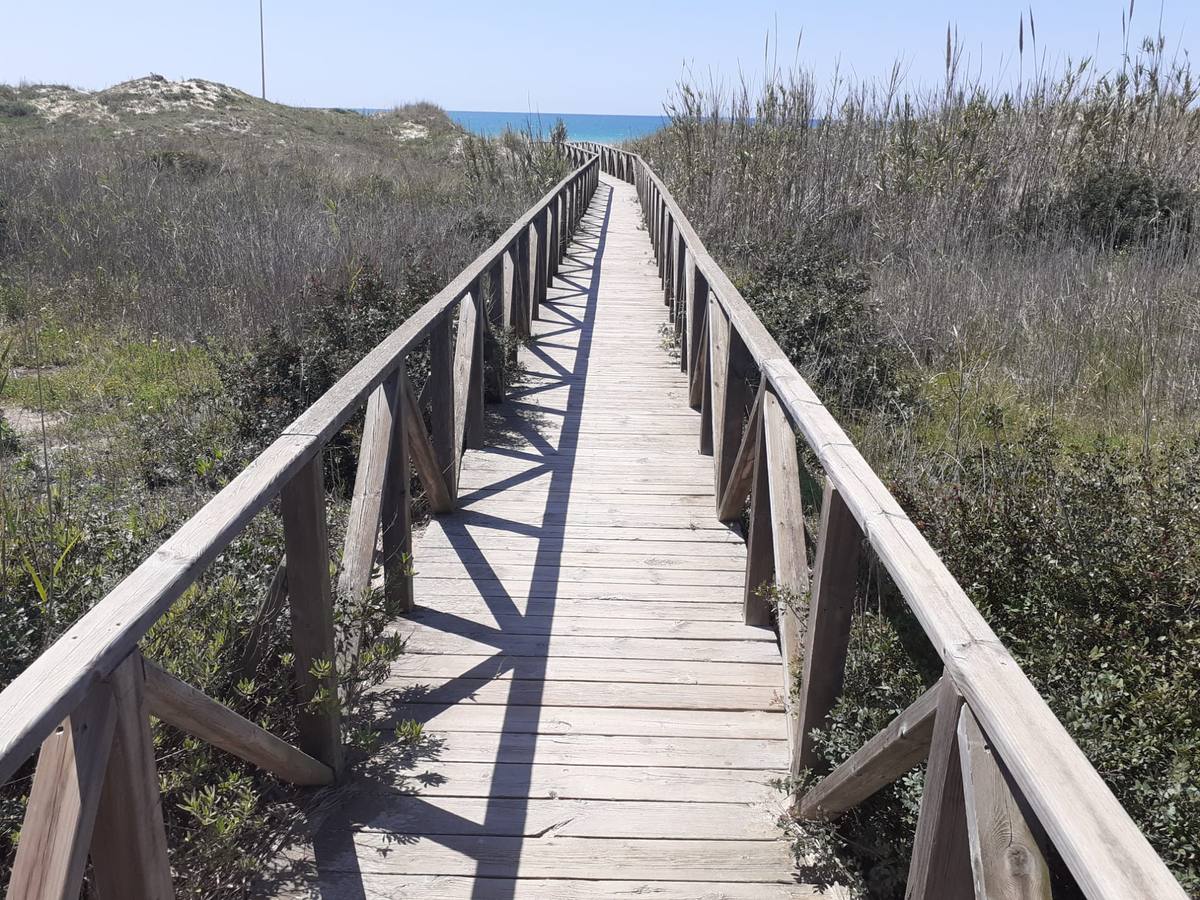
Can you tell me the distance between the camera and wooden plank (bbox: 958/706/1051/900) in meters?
1.30

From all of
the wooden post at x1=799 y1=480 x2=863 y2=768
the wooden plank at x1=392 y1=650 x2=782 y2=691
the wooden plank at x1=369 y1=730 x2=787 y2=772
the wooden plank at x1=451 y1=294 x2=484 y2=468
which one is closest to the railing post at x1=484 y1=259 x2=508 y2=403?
the wooden plank at x1=451 y1=294 x2=484 y2=468

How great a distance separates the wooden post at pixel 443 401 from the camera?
4449mm

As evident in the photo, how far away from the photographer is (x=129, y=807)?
1576mm

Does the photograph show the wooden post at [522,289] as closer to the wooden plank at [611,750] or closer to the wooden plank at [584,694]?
the wooden plank at [584,694]

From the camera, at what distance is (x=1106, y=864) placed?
3.50ft

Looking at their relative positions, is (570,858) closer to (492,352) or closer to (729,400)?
(729,400)

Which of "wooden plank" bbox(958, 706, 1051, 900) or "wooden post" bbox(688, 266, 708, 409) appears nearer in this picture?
"wooden plank" bbox(958, 706, 1051, 900)

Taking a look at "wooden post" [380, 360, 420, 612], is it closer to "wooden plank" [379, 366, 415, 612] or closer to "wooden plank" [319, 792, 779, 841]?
"wooden plank" [379, 366, 415, 612]

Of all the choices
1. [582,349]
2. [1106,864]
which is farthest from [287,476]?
[582,349]

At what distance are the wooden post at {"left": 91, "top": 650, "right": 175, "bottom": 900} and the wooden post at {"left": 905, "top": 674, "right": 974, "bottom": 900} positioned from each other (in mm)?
1285

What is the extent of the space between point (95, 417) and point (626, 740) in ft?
16.8

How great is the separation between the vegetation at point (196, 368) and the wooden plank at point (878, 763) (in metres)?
1.13

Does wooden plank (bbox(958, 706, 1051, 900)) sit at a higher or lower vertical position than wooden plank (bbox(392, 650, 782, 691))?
higher

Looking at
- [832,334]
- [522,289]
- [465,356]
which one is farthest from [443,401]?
[522,289]
